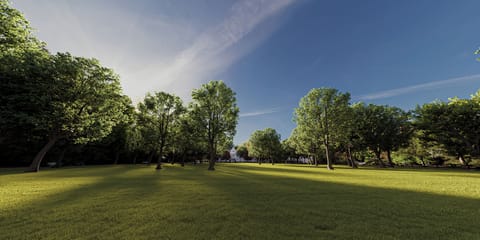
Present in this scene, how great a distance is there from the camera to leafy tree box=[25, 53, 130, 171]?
20.7 metres

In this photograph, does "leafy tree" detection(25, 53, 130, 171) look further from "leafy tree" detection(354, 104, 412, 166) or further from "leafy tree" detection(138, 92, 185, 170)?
"leafy tree" detection(354, 104, 412, 166)

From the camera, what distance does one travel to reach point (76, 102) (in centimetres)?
2309

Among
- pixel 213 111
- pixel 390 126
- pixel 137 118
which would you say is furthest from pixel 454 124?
pixel 137 118

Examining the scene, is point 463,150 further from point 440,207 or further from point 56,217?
point 56,217

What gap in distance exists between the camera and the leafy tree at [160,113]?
32781mm

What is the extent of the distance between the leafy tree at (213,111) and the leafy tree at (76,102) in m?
12.4

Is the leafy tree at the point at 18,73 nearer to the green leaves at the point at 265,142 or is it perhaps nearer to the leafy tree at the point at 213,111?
the leafy tree at the point at 213,111

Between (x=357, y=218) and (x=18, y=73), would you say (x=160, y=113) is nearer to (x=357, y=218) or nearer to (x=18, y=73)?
(x=18, y=73)

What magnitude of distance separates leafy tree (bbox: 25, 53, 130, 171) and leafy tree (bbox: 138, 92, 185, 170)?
20.9 ft

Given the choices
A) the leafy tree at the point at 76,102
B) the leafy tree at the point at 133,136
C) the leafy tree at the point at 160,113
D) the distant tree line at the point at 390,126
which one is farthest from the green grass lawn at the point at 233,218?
the leafy tree at the point at 133,136

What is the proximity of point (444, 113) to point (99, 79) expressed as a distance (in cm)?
6941

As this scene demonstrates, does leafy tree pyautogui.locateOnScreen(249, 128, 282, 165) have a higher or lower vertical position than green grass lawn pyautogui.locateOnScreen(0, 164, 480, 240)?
higher

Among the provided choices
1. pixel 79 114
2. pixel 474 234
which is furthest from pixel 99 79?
pixel 474 234

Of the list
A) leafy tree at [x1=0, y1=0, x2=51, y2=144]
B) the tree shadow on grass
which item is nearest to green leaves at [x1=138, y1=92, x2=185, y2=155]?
leafy tree at [x1=0, y1=0, x2=51, y2=144]
